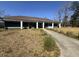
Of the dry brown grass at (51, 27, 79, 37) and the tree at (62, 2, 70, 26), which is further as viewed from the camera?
the dry brown grass at (51, 27, 79, 37)

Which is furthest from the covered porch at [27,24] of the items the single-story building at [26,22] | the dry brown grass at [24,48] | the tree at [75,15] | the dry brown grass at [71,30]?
the dry brown grass at [71,30]

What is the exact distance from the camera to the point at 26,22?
795 centimetres

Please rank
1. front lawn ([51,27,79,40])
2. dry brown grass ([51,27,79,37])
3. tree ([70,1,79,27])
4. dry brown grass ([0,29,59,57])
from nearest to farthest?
dry brown grass ([0,29,59,57]) → tree ([70,1,79,27]) → dry brown grass ([51,27,79,37]) → front lawn ([51,27,79,40])

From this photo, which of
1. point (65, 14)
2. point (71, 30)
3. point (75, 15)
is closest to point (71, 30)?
point (71, 30)

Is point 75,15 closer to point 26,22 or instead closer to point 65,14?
point 65,14

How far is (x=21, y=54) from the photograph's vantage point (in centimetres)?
640

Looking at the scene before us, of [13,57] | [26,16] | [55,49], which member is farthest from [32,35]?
[13,57]

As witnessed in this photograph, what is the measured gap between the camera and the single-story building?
7.74m

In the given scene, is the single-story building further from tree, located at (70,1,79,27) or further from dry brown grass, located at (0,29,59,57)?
tree, located at (70,1,79,27)

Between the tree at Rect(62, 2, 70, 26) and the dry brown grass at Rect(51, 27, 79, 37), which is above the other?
the tree at Rect(62, 2, 70, 26)

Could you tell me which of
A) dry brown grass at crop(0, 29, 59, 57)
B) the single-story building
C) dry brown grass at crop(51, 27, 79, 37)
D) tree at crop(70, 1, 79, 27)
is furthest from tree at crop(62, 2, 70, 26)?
dry brown grass at crop(0, 29, 59, 57)

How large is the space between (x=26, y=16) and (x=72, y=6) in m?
2.01

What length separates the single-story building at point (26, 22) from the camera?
7.74m

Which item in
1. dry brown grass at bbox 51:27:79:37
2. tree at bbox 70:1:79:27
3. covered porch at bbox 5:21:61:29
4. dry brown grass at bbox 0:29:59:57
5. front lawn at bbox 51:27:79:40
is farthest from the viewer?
front lawn at bbox 51:27:79:40
